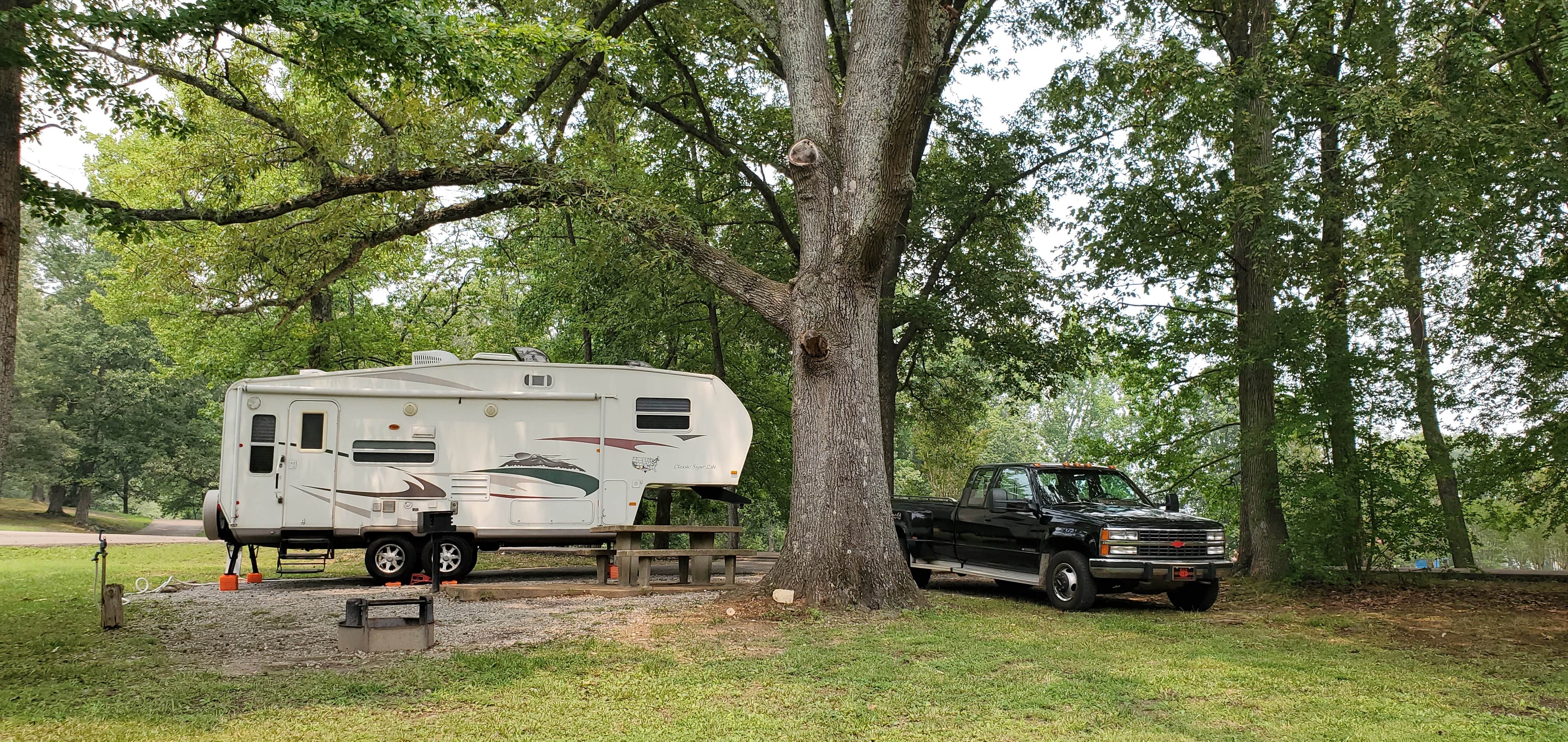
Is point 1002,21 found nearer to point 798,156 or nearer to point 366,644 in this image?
point 798,156

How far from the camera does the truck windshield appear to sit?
39.4 ft

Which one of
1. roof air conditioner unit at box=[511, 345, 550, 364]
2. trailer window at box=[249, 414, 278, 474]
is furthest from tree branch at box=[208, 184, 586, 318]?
trailer window at box=[249, 414, 278, 474]

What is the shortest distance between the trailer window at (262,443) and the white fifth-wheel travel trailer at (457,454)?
2cm

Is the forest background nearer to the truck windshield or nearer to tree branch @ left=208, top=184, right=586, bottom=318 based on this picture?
tree branch @ left=208, top=184, right=586, bottom=318

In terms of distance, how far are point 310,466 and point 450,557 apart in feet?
7.04

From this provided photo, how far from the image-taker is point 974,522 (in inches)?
500

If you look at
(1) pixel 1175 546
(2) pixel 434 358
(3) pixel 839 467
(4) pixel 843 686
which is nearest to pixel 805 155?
(3) pixel 839 467

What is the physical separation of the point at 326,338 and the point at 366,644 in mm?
13927

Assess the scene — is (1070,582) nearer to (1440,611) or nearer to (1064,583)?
(1064,583)

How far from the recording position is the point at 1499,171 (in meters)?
9.12

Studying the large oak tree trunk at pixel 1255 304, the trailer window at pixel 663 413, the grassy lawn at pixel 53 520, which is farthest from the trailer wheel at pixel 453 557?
the grassy lawn at pixel 53 520

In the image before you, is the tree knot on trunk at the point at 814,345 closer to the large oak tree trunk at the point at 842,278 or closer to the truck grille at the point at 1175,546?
the large oak tree trunk at the point at 842,278

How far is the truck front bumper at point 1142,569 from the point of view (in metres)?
10.5

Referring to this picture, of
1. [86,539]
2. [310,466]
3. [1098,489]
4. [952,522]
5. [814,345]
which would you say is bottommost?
[86,539]
